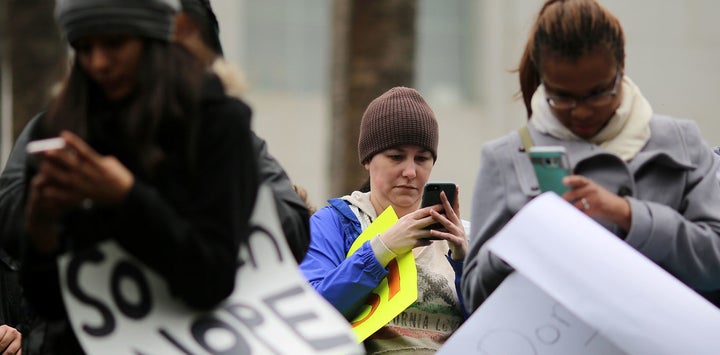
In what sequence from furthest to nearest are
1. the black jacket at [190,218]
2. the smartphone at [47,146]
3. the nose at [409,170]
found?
the nose at [409,170]
the black jacket at [190,218]
the smartphone at [47,146]

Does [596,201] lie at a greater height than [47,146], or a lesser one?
lesser

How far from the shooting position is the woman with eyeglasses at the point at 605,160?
356 centimetres

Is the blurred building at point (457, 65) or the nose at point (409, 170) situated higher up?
the nose at point (409, 170)

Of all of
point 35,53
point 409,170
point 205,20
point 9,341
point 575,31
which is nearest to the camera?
point 575,31

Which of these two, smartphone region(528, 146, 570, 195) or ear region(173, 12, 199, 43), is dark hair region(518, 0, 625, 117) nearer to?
smartphone region(528, 146, 570, 195)

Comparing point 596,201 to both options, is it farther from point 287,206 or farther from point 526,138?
point 287,206

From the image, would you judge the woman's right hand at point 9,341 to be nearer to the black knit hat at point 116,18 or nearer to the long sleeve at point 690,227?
the black knit hat at point 116,18

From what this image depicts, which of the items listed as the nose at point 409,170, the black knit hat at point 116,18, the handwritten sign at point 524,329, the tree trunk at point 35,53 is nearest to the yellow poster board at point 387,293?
the nose at point 409,170

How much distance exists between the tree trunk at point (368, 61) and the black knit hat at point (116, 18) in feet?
24.3

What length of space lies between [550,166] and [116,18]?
1094 mm

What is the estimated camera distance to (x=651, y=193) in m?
3.67

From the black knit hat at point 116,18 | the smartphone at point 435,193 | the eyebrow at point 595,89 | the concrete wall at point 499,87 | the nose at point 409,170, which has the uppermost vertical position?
the black knit hat at point 116,18

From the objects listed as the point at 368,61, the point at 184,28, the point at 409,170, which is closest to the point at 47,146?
the point at 184,28

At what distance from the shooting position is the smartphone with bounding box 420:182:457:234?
15.1 feet
